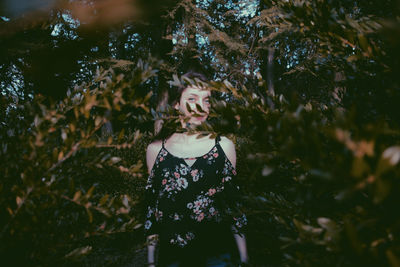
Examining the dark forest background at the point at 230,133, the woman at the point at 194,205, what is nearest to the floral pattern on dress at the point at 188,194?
the woman at the point at 194,205

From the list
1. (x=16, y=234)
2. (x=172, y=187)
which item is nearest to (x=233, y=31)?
(x=172, y=187)

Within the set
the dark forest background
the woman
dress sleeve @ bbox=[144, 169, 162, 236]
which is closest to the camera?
the dark forest background

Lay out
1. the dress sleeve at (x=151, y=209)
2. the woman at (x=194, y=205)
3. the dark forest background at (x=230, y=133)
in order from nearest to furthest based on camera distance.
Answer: the dark forest background at (x=230, y=133) < the woman at (x=194, y=205) < the dress sleeve at (x=151, y=209)

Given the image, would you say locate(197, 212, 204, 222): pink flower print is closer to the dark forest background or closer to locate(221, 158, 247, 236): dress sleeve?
locate(221, 158, 247, 236): dress sleeve

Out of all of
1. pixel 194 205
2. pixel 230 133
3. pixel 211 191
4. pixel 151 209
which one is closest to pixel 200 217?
pixel 194 205

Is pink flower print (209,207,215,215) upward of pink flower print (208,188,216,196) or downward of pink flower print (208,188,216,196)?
downward

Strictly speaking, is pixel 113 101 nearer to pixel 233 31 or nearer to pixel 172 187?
pixel 172 187

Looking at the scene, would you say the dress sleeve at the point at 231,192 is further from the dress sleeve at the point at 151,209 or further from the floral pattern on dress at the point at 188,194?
the dress sleeve at the point at 151,209

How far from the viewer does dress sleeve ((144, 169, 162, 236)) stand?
85.5 inches

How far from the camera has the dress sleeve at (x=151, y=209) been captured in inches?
85.5

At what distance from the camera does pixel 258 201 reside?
1366 millimetres

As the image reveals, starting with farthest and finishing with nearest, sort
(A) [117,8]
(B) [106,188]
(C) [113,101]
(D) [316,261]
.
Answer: (B) [106,188] → (A) [117,8] → (C) [113,101] → (D) [316,261]

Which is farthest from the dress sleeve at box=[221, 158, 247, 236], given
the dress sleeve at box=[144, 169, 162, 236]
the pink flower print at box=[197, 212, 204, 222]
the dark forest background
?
the dress sleeve at box=[144, 169, 162, 236]

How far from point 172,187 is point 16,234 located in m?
1.18
